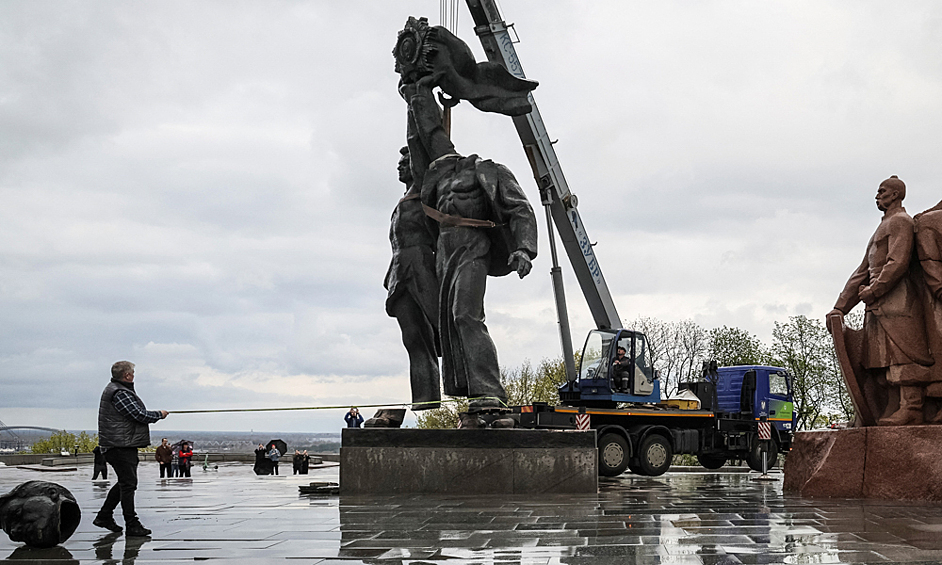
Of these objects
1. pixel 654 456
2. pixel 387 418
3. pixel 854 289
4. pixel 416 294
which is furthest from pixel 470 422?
pixel 654 456

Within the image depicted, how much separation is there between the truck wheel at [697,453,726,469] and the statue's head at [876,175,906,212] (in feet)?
37.0

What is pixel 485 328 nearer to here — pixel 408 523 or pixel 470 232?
pixel 470 232

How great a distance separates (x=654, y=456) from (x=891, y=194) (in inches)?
361

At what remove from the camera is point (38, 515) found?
5059 mm

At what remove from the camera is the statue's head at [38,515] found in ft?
16.5

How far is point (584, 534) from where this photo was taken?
17.0 feet

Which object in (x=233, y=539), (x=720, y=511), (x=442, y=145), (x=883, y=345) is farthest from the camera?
(x=442, y=145)

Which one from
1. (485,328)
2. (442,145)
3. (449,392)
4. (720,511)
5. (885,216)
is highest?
(442,145)

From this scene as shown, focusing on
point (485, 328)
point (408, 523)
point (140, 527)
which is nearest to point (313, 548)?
point (408, 523)

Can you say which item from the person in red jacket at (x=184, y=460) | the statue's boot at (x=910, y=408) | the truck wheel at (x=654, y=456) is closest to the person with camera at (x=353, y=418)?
the person in red jacket at (x=184, y=460)

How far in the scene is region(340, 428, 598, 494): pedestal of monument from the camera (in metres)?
8.12

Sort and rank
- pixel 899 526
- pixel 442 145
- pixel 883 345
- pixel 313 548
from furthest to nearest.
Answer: pixel 442 145 < pixel 883 345 < pixel 899 526 < pixel 313 548

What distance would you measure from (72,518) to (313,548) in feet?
5.23

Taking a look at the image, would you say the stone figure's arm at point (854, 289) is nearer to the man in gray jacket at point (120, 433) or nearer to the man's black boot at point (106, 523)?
the man in gray jacket at point (120, 433)
